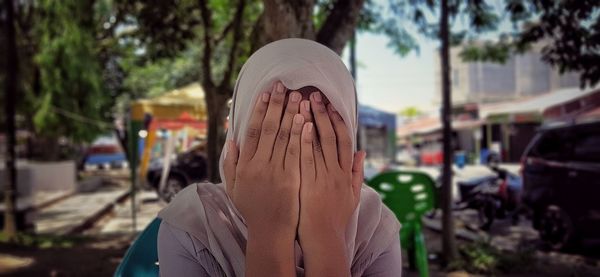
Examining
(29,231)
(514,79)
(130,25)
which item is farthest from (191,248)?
(514,79)

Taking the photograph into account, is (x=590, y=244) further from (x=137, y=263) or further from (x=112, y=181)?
(x=112, y=181)

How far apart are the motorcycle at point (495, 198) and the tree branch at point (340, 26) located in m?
4.18

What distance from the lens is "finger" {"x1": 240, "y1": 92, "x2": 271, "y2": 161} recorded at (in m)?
1.22

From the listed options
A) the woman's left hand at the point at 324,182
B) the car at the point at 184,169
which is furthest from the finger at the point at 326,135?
the car at the point at 184,169

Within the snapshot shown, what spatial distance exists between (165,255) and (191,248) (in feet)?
0.26

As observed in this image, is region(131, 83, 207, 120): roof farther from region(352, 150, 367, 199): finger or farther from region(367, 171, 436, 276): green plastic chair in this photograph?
region(352, 150, 367, 199): finger

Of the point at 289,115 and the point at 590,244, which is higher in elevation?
the point at 289,115

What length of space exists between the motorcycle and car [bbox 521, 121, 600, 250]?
22.7 inches

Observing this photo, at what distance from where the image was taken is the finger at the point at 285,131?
1.21m

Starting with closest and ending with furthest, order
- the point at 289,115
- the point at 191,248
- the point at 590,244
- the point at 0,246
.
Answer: the point at 289,115, the point at 191,248, the point at 0,246, the point at 590,244

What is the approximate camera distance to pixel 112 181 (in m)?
17.7

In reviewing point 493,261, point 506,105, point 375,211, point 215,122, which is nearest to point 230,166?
point 375,211

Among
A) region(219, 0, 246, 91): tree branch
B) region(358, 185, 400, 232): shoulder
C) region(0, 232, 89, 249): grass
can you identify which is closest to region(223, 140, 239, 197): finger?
region(358, 185, 400, 232): shoulder

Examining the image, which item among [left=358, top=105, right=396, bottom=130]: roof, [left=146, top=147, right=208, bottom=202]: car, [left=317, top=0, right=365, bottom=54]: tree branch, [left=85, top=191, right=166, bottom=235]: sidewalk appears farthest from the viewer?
[left=358, top=105, right=396, bottom=130]: roof
